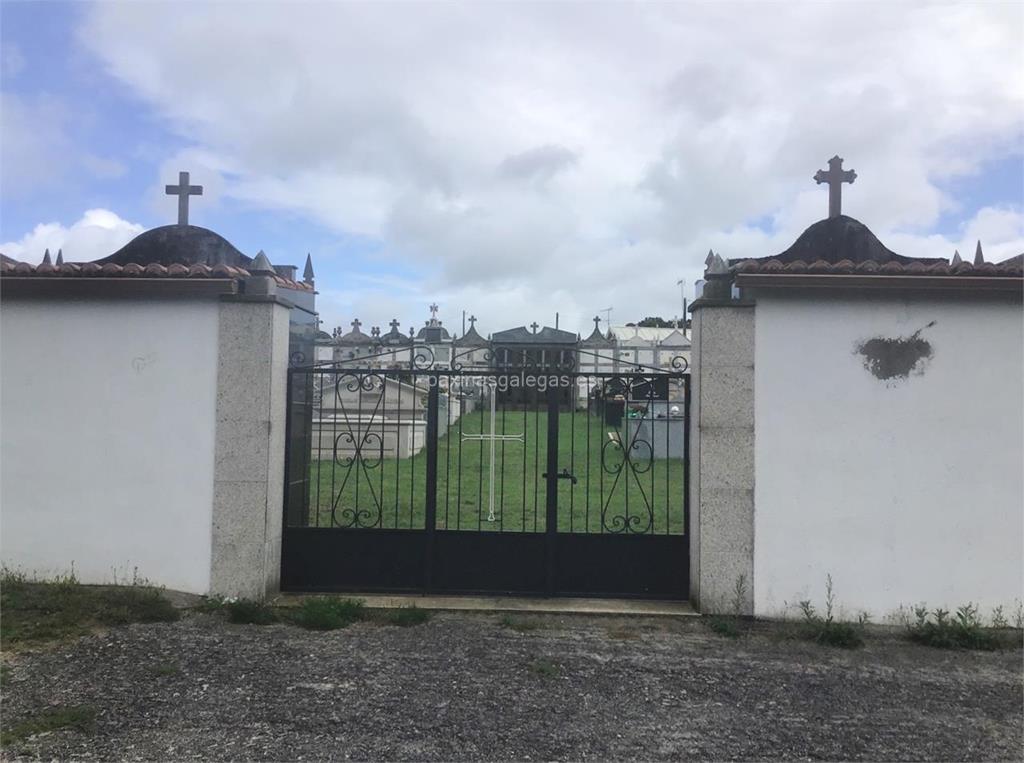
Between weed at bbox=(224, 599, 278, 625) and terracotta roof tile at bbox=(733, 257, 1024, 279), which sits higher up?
terracotta roof tile at bbox=(733, 257, 1024, 279)

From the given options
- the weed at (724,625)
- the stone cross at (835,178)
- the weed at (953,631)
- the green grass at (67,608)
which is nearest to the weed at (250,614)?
the green grass at (67,608)

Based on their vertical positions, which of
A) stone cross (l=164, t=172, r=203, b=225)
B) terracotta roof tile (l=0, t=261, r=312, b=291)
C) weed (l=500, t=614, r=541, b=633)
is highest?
stone cross (l=164, t=172, r=203, b=225)

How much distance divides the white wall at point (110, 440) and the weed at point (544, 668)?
116 inches

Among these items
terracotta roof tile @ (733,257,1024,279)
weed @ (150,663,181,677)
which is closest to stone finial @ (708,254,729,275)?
terracotta roof tile @ (733,257,1024,279)

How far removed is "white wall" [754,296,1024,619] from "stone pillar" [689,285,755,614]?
0.12 meters

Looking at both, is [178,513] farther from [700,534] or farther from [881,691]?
[881,691]

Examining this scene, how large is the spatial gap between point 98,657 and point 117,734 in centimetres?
126

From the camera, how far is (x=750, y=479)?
242 inches

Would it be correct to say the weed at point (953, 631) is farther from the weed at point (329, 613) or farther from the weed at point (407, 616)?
the weed at point (329, 613)

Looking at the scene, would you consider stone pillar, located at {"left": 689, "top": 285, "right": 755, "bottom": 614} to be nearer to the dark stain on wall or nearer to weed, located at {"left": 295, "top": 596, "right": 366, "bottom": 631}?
the dark stain on wall

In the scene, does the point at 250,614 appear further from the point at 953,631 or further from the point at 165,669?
the point at 953,631

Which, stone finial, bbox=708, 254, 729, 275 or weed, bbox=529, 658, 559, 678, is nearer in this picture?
weed, bbox=529, 658, 559, 678

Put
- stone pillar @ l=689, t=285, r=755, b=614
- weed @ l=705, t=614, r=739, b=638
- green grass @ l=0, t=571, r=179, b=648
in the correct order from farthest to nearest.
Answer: stone pillar @ l=689, t=285, r=755, b=614
weed @ l=705, t=614, r=739, b=638
green grass @ l=0, t=571, r=179, b=648

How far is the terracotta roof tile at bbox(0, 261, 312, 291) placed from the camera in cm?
634
